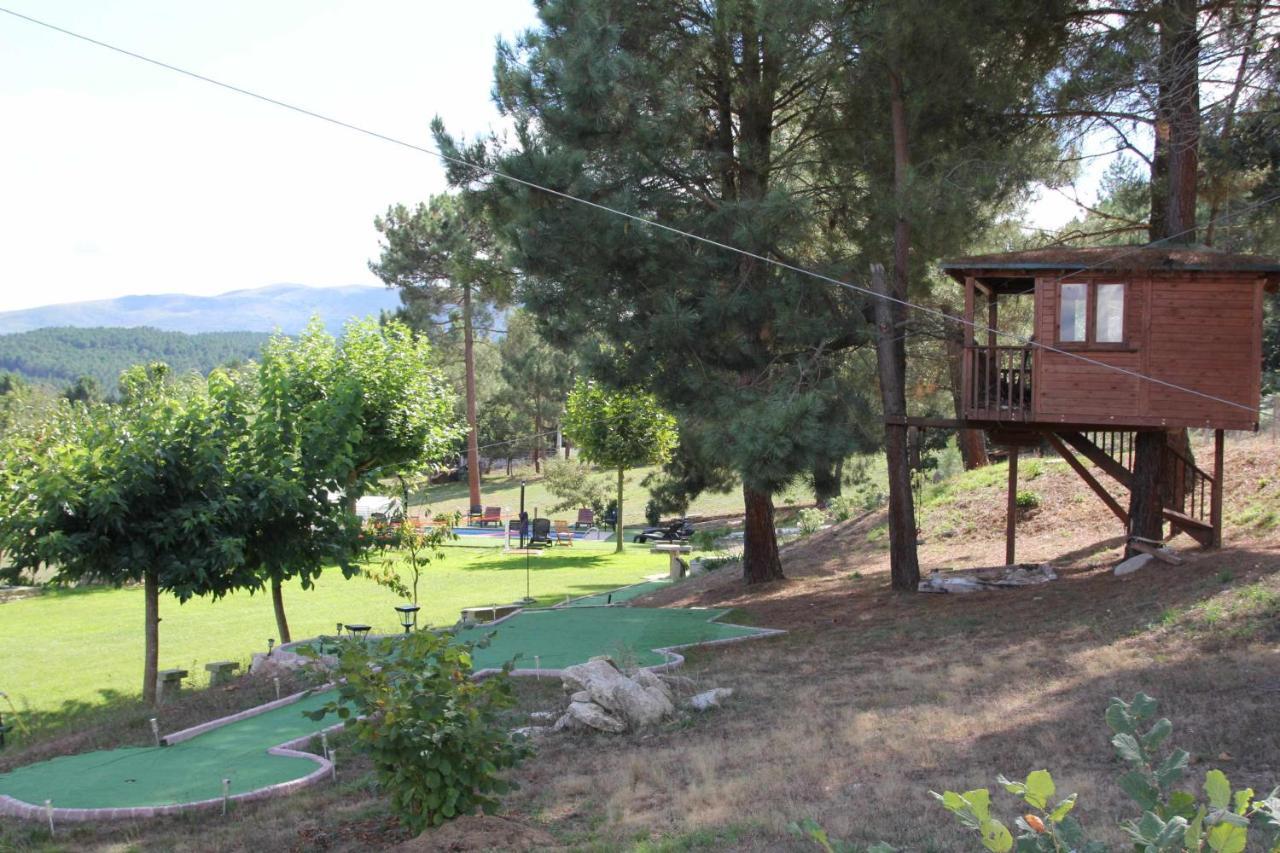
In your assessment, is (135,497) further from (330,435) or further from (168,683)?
(330,435)

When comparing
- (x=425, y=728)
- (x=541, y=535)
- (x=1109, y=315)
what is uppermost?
(x=1109, y=315)

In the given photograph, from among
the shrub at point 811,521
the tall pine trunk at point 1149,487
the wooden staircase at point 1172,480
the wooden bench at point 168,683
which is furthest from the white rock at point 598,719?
the shrub at point 811,521

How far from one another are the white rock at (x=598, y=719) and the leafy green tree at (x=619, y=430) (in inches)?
789

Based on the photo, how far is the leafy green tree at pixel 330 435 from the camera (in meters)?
12.6

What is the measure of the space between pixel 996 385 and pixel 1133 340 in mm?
1612

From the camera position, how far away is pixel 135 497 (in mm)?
11594

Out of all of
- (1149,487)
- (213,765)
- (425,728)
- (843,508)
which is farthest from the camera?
(843,508)

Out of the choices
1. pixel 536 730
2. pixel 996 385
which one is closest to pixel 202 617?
pixel 536 730

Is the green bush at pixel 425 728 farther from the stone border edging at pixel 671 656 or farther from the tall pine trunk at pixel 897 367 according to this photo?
the tall pine trunk at pixel 897 367

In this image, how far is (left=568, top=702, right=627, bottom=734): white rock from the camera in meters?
8.31

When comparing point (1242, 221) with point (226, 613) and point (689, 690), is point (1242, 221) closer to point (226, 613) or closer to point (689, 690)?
point (689, 690)

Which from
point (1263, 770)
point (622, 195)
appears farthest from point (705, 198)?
point (1263, 770)

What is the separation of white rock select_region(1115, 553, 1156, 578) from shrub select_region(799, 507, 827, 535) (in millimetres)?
12629

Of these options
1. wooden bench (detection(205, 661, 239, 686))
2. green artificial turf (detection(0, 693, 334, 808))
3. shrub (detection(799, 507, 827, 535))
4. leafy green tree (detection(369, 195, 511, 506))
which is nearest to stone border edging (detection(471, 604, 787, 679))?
green artificial turf (detection(0, 693, 334, 808))
